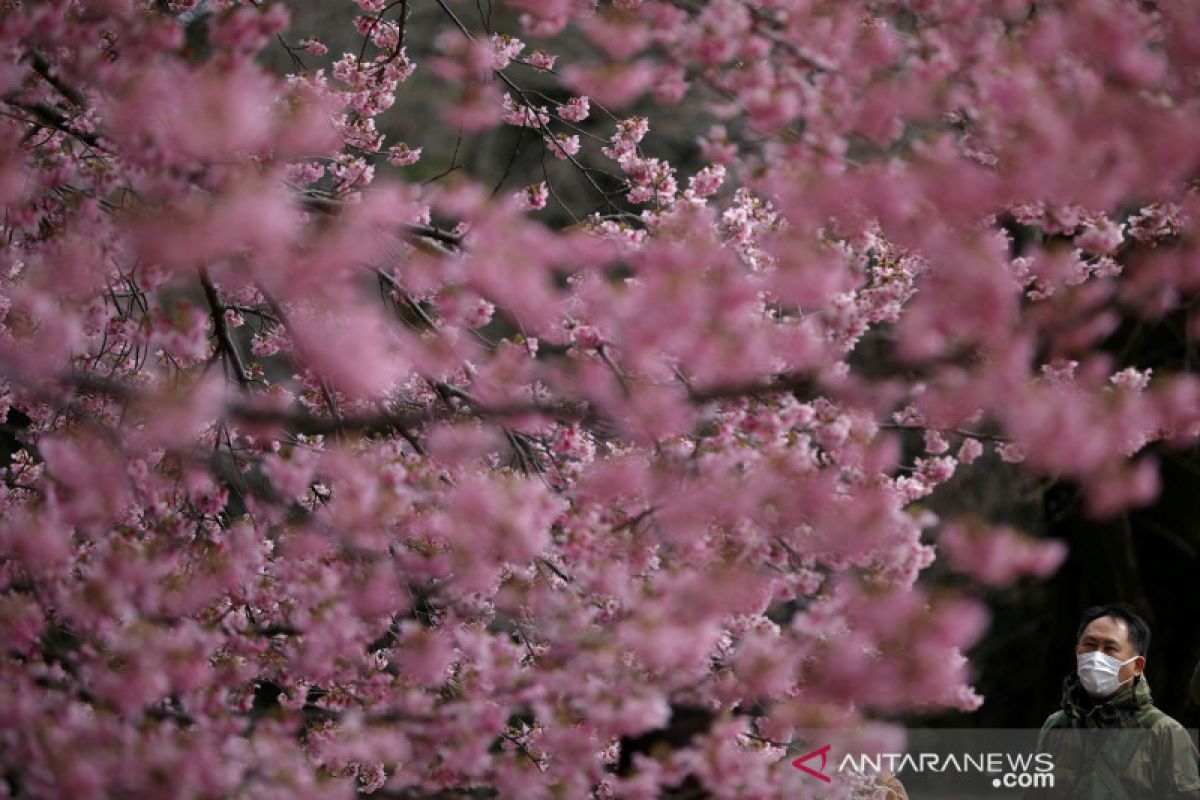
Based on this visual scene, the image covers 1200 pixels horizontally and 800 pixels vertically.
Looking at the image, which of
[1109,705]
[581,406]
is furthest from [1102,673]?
[581,406]

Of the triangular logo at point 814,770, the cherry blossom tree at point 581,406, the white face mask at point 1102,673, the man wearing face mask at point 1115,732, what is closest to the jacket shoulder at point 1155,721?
the man wearing face mask at point 1115,732

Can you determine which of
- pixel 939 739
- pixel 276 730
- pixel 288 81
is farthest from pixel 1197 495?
pixel 276 730

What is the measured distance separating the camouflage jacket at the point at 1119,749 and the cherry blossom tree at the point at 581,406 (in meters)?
0.83

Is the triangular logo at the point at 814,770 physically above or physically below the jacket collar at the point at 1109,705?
below

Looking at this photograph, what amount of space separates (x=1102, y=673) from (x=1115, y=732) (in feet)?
0.59

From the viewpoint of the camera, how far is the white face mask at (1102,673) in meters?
3.67

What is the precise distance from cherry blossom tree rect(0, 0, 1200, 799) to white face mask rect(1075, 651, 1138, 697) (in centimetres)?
70

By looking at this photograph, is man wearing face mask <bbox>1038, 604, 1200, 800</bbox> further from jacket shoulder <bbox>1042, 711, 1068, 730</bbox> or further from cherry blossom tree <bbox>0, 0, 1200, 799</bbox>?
cherry blossom tree <bbox>0, 0, 1200, 799</bbox>

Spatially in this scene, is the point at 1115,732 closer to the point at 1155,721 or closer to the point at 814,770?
the point at 1155,721

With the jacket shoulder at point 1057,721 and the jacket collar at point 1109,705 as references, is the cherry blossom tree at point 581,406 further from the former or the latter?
the jacket shoulder at point 1057,721

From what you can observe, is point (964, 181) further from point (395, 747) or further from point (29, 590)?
point (29, 590)

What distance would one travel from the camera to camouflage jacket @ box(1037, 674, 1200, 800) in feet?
11.5

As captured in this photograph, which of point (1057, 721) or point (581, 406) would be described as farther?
point (1057, 721)

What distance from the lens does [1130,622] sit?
3.75m
